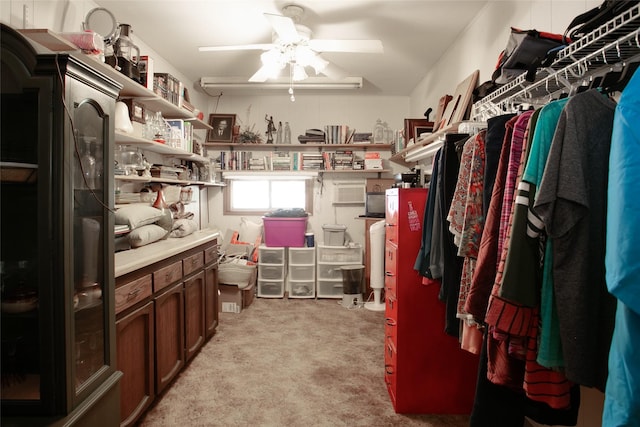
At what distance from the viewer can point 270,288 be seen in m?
4.20

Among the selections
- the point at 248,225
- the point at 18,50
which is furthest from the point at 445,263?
the point at 248,225

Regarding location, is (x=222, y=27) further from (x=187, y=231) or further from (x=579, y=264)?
(x=579, y=264)

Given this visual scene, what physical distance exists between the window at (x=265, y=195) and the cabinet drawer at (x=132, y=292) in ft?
9.29

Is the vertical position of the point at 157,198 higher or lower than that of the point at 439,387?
higher

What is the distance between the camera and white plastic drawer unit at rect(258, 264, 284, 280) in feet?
13.7

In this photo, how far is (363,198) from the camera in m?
4.57

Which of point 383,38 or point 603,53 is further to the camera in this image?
point 383,38

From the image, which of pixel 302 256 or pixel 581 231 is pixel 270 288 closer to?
pixel 302 256

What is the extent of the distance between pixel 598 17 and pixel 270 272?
3.71 metres

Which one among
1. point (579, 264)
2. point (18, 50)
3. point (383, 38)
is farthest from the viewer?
point (383, 38)

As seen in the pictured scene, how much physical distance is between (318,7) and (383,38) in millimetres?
750

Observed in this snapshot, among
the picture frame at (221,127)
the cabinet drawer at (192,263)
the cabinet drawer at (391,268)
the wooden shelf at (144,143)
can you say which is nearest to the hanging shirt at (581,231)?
the cabinet drawer at (391,268)

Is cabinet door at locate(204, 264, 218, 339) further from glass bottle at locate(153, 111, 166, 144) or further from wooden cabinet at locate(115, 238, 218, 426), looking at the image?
glass bottle at locate(153, 111, 166, 144)

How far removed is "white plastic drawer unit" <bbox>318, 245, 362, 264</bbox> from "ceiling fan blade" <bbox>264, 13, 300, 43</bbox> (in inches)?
97.5
